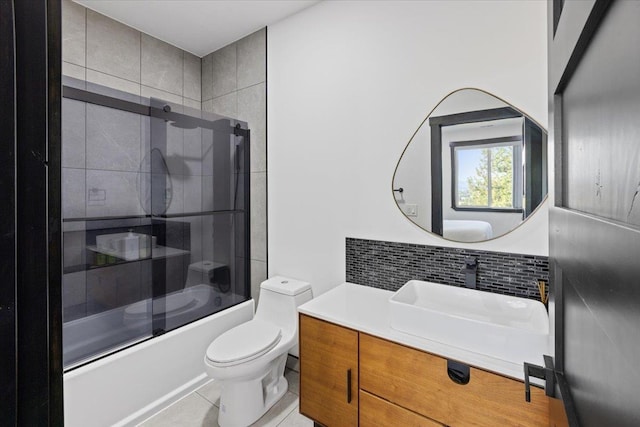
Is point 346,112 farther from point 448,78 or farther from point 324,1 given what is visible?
point 324,1

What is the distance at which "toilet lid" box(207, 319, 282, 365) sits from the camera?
61.9 inches

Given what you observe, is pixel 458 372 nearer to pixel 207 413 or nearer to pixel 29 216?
pixel 29 216

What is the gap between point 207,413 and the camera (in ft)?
5.85

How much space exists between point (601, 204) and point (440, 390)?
114 centimetres

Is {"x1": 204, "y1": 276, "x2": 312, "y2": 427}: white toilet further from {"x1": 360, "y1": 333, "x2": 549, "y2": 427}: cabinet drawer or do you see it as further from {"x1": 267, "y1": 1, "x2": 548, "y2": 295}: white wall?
{"x1": 360, "y1": 333, "x2": 549, "y2": 427}: cabinet drawer

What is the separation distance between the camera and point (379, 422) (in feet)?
4.35

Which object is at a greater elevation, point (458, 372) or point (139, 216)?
point (139, 216)

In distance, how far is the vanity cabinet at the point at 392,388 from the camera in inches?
41.1

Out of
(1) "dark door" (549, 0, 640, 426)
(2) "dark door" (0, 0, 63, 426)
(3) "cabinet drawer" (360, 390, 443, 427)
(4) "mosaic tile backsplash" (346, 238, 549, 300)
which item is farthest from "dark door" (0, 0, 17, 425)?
(4) "mosaic tile backsplash" (346, 238, 549, 300)

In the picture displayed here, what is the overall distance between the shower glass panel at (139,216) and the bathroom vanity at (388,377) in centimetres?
99

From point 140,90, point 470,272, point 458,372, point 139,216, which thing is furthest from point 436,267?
point 140,90

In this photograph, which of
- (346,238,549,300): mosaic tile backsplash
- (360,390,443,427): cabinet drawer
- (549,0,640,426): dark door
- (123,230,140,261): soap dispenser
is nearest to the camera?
(549,0,640,426): dark door

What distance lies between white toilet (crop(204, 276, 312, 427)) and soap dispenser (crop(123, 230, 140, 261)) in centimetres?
74

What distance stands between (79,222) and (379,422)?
1865 millimetres
